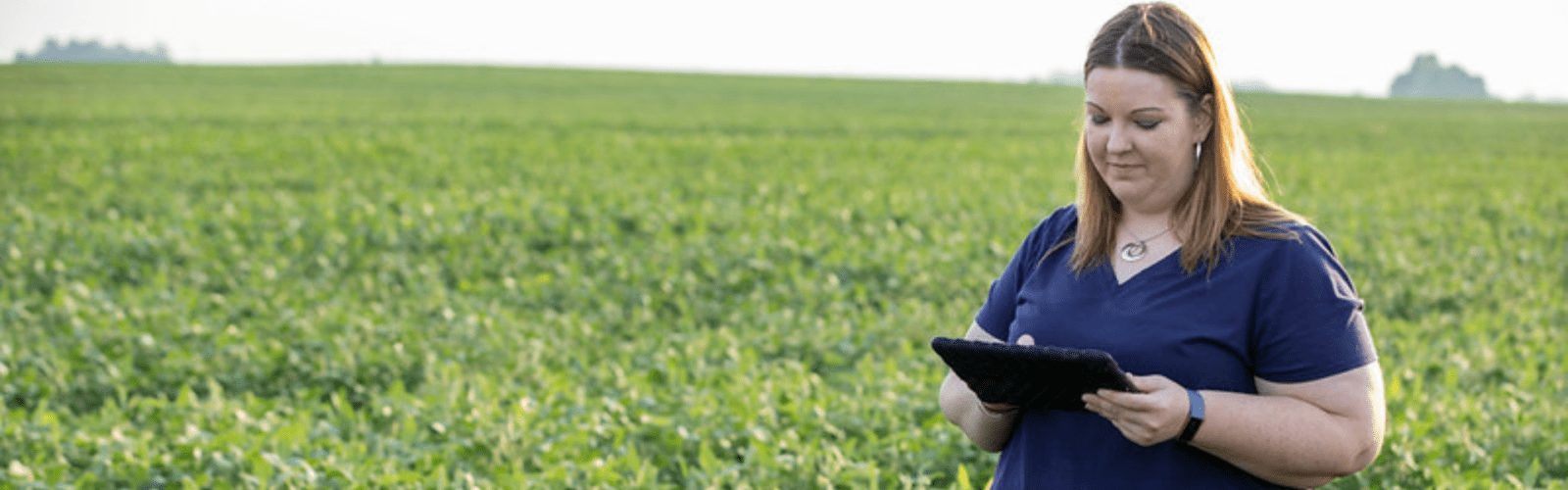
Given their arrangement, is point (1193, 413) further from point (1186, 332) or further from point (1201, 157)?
point (1201, 157)

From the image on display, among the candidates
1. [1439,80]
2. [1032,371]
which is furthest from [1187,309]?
[1439,80]

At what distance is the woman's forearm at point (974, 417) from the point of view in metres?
2.60

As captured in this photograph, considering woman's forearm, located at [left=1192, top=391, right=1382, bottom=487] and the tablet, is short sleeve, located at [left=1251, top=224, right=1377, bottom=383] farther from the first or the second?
the tablet

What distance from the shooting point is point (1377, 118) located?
51.2 meters

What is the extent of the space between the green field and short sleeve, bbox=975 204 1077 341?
0.60 meters

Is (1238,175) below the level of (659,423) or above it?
above

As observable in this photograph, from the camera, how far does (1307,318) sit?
2.23 metres

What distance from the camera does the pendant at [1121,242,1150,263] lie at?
8.00ft

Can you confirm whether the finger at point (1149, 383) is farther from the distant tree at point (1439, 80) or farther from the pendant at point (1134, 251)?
the distant tree at point (1439, 80)

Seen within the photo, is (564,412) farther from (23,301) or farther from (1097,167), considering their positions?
(23,301)

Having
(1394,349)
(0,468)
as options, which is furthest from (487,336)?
(1394,349)

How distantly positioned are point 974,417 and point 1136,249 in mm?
438

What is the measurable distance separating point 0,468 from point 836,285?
5.88m

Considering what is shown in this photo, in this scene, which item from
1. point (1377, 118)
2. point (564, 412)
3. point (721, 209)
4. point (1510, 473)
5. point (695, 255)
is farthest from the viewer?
point (1377, 118)
